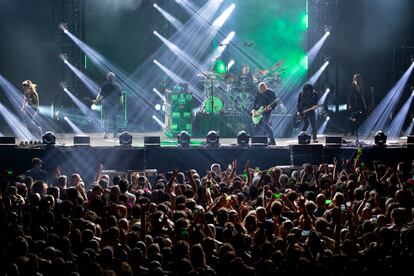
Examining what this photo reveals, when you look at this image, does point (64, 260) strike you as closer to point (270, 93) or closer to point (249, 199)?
point (249, 199)

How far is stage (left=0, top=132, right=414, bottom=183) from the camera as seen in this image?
48.0 feet

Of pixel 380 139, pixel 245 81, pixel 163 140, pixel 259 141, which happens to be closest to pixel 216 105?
pixel 245 81

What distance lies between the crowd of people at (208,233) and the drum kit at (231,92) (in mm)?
9550

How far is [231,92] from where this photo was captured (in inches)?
779

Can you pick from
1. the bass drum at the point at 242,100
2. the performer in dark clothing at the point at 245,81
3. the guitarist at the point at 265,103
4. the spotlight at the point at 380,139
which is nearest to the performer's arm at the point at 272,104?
the guitarist at the point at 265,103

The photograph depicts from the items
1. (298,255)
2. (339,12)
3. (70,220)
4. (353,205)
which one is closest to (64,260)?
(70,220)

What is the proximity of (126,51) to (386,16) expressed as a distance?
27.4 ft

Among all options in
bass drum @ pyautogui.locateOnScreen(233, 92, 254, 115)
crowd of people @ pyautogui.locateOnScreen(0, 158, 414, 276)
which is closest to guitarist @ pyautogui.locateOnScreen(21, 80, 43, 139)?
bass drum @ pyautogui.locateOnScreen(233, 92, 254, 115)

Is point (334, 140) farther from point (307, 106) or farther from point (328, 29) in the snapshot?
point (328, 29)

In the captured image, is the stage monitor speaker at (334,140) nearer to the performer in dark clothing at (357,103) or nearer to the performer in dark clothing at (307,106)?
the performer in dark clothing at (307,106)

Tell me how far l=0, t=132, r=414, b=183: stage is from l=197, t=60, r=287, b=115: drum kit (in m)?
4.13

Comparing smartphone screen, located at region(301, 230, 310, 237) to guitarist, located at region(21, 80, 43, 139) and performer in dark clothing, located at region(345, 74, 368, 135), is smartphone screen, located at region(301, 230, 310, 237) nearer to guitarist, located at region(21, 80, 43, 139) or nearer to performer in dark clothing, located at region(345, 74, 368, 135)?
guitarist, located at region(21, 80, 43, 139)

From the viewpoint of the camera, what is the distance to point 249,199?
9555 millimetres

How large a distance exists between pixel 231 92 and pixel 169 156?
5.38 m
